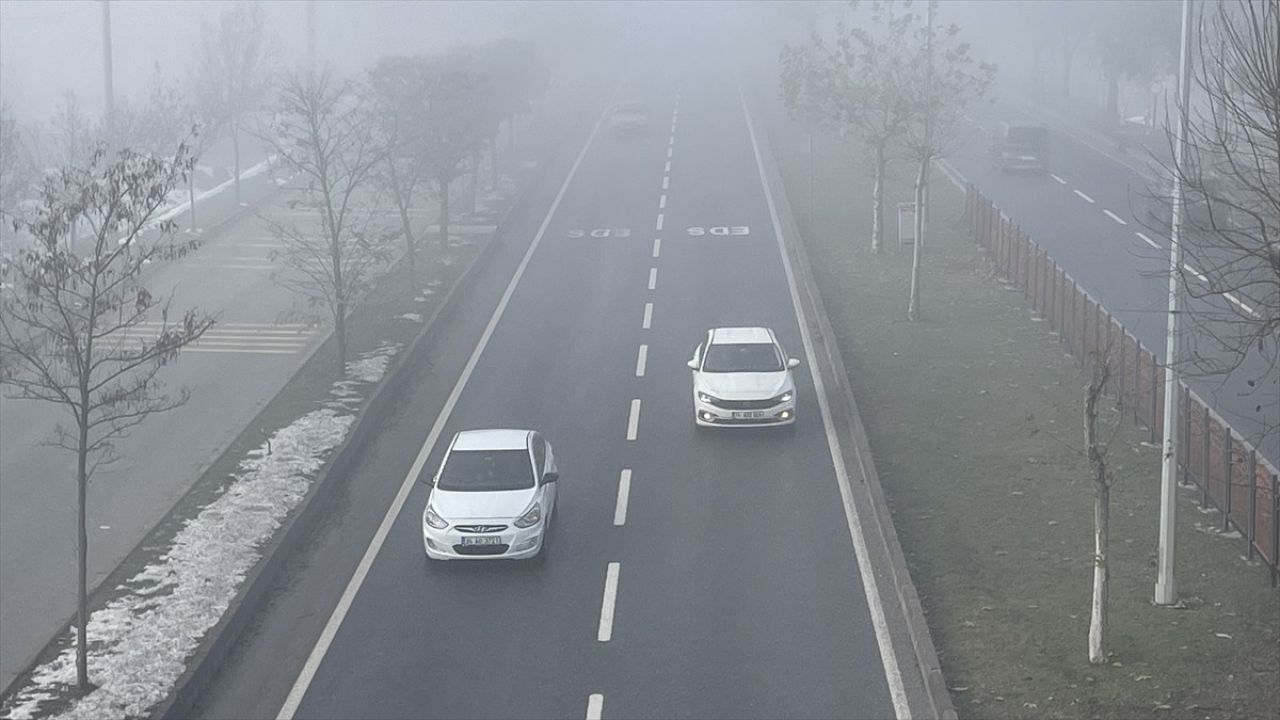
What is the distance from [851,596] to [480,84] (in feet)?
104

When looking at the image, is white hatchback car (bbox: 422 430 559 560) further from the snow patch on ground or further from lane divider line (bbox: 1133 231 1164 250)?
lane divider line (bbox: 1133 231 1164 250)

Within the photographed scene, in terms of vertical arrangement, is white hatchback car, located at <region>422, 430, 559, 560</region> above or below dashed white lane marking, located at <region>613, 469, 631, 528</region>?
above

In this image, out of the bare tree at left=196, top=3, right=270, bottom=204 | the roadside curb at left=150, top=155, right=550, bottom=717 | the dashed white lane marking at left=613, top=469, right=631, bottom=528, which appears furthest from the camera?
the bare tree at left=196, top=3, right=270, bottom=204

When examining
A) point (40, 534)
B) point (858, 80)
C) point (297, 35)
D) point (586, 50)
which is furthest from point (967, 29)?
point (40, 534)

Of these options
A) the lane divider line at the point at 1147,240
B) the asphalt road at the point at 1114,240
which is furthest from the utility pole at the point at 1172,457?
the lane divider line at the point at 1147,240

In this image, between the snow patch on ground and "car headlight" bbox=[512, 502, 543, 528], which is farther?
"car headlight" bbox=[512, 502, 543, 528]

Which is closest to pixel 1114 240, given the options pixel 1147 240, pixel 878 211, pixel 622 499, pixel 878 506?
pixel 1147 240

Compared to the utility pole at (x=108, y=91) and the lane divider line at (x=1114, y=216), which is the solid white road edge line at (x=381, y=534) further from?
the lane divider line at (x=1114, y=216)

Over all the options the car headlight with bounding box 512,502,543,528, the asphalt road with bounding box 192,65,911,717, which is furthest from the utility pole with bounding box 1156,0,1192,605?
the car headlight with bounding box 512,502,543,528

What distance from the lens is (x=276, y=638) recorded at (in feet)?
56.0

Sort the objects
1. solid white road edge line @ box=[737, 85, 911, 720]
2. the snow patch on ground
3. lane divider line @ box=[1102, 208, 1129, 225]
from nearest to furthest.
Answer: solid white road edge line @ box=[737, 85, 911, 720]
the snow patch on ground
lane divider line @ box=[1102, 208, 1129, 225]

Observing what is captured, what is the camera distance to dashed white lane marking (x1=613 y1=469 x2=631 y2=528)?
20.6 meters

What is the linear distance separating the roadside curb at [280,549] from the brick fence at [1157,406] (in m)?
10.8

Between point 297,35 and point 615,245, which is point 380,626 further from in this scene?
point 297,35
